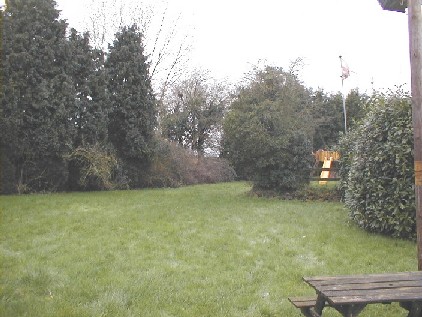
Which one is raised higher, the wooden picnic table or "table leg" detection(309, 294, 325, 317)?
the wooden picnic table

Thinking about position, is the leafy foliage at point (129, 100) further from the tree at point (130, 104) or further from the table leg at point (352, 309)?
the table leg at point (352, 309)

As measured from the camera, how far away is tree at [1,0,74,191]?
14.5m

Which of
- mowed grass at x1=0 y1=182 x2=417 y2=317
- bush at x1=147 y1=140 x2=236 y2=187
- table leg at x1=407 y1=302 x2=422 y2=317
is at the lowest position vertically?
mowed grass at x1=0 y1=182 x2=417 y2=317

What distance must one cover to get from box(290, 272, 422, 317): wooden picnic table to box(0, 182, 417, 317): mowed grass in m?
0.87

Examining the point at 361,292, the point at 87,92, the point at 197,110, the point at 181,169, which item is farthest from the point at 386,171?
the point at 197,110

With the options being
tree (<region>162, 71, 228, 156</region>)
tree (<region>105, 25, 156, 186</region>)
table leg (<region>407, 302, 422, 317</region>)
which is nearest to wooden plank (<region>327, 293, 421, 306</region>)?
table leg (<region>407, 302, 422, 317</region>)

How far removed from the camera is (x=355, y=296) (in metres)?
3.09

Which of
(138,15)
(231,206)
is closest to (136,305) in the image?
(231,206)

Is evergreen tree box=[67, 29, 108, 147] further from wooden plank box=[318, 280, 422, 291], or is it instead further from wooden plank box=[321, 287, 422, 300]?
wooden plank box=[321, 287, 422, 300]

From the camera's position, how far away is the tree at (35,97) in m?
14.5

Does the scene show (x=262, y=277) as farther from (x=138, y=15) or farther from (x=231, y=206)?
(x=138, y=15)

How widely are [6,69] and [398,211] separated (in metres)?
13.7

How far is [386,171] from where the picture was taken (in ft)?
26.2

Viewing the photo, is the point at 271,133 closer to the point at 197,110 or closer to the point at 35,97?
the point at 35,97
